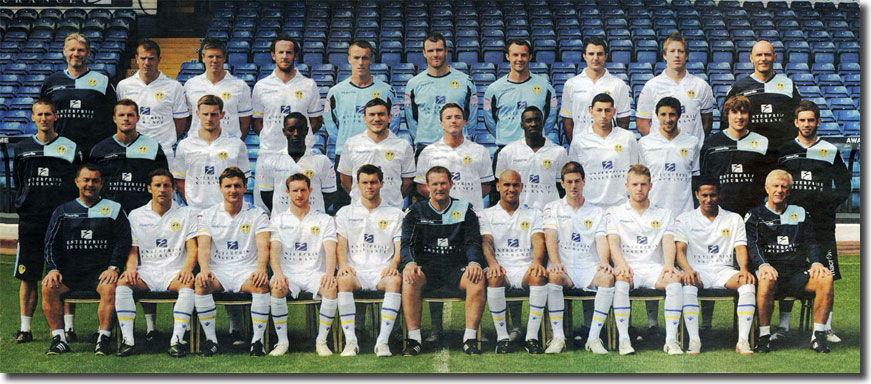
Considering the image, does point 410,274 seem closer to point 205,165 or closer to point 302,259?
point 302,259

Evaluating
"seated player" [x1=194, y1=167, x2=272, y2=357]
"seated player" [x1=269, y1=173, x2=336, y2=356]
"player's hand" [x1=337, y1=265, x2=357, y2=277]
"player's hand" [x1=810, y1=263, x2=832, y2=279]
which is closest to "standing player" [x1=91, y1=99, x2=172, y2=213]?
"seated player" [x1=194, y1=167, x2=272, y2=357]

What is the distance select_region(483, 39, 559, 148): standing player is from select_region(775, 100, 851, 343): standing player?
1529 millimetres

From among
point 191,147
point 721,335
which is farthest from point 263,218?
point 721,335

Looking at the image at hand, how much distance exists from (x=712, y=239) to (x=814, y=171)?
84cm

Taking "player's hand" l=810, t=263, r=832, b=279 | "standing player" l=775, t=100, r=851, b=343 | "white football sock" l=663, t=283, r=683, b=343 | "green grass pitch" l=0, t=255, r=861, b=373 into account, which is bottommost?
"green grass pitch" l=0, t=255, r=861, b=373

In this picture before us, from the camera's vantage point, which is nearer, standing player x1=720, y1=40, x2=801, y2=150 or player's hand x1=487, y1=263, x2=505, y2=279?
player's hand x1=487, y1=263, x2=505, y2=279

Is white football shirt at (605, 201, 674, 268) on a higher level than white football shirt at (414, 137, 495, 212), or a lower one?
lower

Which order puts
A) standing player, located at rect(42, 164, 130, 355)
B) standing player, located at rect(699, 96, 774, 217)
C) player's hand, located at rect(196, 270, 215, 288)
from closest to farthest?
player's hand, located at rect(196, 270, 215, 288) → standing player, located at rect(42, 164, 130, 355) → standing player, located at rect(699, 96, 774, 217)

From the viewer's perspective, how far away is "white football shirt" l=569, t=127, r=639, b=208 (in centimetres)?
556

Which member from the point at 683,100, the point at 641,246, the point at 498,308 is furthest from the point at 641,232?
the point at 498,308

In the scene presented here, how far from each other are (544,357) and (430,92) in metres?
1.83

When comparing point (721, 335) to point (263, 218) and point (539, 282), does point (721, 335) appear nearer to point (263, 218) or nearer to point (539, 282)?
point (539, 282)

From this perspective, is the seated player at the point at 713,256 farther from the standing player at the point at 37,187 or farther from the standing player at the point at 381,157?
Result: the standing player at the point at 37,187

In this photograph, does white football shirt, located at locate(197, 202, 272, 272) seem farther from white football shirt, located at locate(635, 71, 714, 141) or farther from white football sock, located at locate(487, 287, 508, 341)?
white football shirt, located at locate(635, 71, 714, 141)
